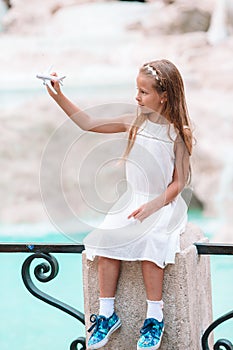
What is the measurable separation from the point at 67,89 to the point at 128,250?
8.78 meters

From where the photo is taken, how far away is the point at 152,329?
1.61 meters

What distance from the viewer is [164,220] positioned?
64.9 inches

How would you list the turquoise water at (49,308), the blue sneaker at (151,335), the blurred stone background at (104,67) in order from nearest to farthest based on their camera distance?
the blue sneaker at (151,335) < the turquoise water at (49,308) < the blurred stone background at (104,67)

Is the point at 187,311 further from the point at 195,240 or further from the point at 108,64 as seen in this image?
the point at 108,64

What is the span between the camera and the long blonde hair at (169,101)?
1.67 m

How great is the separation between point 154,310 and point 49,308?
395 cm

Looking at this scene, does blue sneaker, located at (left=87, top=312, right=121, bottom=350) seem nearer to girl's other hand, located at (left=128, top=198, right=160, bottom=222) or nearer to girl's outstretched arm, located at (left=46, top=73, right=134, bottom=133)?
girl's other hand, located at (left=128, top=198, right=160, bottom=222)

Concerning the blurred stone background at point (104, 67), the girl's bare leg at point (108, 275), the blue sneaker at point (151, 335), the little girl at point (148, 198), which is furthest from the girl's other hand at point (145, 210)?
the blurred stone background at point (104, 67)

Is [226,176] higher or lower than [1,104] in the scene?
lower

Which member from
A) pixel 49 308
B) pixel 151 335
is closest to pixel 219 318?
pixel 151 335

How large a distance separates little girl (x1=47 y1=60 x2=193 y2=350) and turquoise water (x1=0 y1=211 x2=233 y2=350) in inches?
111

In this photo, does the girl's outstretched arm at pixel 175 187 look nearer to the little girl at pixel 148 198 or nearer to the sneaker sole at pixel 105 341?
the little girl at pixel 148 198

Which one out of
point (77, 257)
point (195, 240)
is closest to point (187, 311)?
point (195, 240)

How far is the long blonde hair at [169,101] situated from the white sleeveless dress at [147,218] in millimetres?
14
